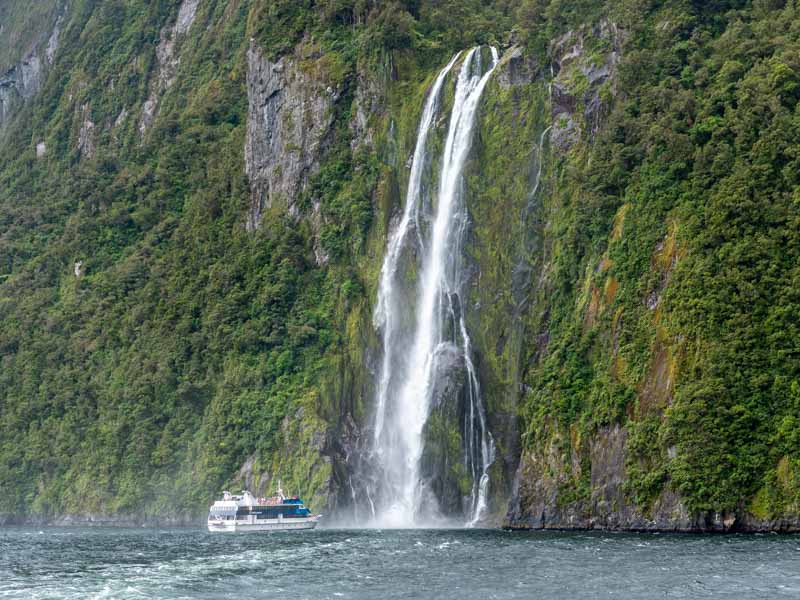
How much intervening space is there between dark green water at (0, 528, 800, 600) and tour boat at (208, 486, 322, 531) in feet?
36.3

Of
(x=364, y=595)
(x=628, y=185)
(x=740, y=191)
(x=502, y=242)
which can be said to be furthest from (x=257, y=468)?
(x=364, y=595)

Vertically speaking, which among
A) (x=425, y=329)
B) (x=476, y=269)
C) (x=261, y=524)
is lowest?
(x=261, y=524)

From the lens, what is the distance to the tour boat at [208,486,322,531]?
85.4 m

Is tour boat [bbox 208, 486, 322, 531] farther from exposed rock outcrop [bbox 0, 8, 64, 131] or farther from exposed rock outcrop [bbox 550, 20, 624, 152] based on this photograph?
exposed rock outcrop [bbox 0, 8, 64, 131]

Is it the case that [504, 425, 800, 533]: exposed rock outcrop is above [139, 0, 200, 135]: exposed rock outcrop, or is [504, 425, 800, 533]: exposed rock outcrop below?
below

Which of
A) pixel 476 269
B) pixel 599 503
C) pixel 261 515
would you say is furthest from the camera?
pixel 476 269

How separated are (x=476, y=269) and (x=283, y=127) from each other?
25728 mm

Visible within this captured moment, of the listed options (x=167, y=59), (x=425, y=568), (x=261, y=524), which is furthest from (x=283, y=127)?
(x=425, y=568)

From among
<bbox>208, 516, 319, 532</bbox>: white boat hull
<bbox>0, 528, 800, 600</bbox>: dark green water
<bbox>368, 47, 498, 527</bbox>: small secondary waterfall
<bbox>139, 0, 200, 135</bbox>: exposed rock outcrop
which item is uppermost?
<bbox>139, 0, 200, 135</bbox>: exposed rock outcrop

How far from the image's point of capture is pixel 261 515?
8669 cm

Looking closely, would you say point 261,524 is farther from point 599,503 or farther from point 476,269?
point 599,503

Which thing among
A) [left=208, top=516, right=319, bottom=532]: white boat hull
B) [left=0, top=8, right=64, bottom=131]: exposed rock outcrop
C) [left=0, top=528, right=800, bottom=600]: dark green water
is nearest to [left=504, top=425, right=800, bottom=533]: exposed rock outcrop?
[left=0, top=528, right=800, bottom=600]: dark green water

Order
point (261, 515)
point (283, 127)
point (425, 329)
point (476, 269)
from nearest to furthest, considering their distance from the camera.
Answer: point (261, 515)
point (476, 269)
point (425, 329)
point (283, 127)

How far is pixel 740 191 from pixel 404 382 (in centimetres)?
2655
